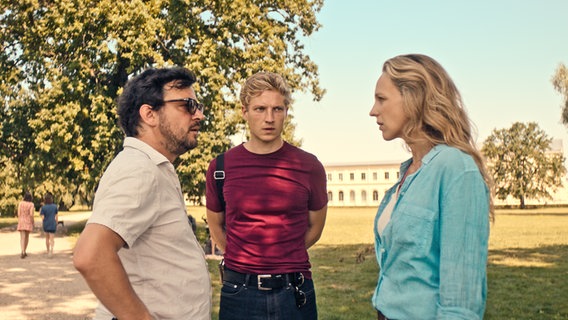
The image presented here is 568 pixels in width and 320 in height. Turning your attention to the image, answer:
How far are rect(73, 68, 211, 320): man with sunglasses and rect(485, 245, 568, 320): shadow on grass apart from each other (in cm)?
822

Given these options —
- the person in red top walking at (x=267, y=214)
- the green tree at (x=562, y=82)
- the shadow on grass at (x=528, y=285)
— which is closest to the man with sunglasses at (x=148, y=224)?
the person in red top walking at (x=267, y=214)

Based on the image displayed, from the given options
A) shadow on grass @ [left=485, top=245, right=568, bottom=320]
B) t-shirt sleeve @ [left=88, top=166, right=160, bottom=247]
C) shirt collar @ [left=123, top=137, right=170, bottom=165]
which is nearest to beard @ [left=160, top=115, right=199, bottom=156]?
shirt collar @ [left=123, top=137, right=170, bottom=165]

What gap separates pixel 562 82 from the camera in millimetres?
46875

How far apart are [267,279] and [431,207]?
168cm

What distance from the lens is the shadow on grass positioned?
10.1 metres

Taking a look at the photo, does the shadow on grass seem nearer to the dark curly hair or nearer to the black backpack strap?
the black backpack strap

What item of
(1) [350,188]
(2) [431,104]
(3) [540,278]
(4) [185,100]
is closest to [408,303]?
(2) [431,104]

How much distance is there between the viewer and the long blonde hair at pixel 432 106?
8.30ft

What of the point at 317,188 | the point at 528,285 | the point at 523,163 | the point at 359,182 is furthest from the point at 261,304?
the point at 359,182

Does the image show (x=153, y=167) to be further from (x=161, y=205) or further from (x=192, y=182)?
(x=192, y=182)

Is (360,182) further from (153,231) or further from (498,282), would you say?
(153,231)

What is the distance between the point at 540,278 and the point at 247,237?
12318mm

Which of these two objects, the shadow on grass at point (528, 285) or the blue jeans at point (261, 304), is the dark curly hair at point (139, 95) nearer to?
the blue jeans at point (261, 304)

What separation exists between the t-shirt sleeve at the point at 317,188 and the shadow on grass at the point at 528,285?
21.4 ft
